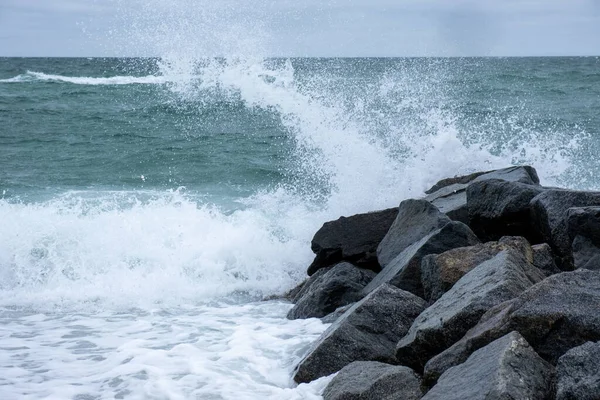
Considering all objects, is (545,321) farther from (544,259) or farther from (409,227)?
(409,227)

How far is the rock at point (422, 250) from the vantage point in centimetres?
464

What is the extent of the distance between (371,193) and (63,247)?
327 cm

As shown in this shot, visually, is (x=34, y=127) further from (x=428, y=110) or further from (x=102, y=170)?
(x=428, y=110)

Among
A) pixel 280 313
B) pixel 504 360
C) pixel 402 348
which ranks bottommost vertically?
pixel 280 313

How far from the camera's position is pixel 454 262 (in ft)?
13.8

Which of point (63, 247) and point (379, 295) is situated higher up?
point (379, 295)

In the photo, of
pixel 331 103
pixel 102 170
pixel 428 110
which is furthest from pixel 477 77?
pixel 102 170

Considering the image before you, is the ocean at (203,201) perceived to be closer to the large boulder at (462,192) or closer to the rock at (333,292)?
the rock at (333,292)

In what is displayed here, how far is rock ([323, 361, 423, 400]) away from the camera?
3328 millimetres

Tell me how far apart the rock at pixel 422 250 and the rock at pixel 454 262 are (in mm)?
201

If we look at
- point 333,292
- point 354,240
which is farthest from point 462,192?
point 333,292

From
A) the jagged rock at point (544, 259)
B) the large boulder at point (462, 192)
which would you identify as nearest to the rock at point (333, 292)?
the large boulder at point (462, 192)

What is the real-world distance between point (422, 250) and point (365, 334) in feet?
2.84

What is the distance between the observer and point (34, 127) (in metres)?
15.9
